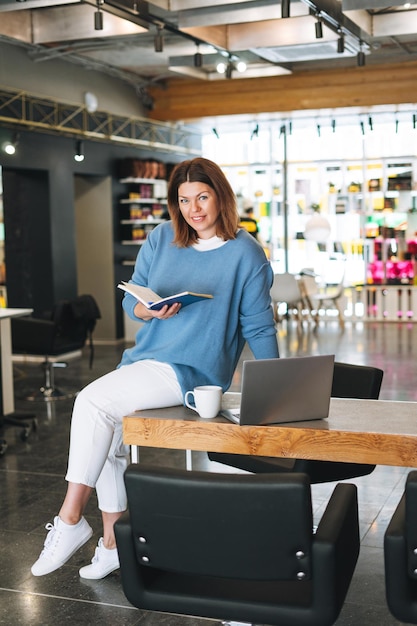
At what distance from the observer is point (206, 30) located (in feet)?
30.8

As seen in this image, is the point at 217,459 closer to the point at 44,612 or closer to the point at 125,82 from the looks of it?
the point at 44,612

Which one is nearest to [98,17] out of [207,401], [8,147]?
[8,147]

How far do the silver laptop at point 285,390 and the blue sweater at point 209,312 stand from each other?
0.40 metres

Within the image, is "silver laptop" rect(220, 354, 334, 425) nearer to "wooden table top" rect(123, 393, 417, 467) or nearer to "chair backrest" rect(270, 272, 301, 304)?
"wooden table top" rect(123, 393, 417, 467)

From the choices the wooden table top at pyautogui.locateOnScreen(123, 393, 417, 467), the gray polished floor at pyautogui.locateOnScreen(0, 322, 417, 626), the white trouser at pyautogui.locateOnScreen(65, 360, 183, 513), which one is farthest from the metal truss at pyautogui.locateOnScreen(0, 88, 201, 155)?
the wooden table top at pyautogui.locateOnScreen(123, 393, 417, 467)

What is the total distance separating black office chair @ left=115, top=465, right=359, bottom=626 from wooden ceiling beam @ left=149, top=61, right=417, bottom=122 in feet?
36.3

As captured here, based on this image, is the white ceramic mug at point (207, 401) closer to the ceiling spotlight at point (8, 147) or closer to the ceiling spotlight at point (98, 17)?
the ceiling spotlight at point (98, 17)

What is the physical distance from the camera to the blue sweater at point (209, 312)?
3113mm

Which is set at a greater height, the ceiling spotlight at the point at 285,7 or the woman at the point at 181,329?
the ceiling spotlight at the point at 285,7

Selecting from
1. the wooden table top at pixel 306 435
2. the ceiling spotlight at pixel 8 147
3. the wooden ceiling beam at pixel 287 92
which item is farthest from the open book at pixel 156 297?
the wooden ceiling beam at pixel 287 92

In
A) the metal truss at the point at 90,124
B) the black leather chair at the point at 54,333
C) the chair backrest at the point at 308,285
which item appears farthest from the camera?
the chair backrest at the point at 308,285

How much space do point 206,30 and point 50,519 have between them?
649 centimetres

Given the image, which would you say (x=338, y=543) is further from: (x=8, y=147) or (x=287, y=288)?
(x=287, y=288)

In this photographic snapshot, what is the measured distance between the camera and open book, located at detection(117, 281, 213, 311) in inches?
113
